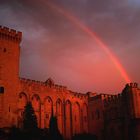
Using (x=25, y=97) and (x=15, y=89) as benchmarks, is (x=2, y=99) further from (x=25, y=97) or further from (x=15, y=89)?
(x=25, y=97)

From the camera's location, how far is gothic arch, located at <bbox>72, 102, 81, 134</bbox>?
187 ft

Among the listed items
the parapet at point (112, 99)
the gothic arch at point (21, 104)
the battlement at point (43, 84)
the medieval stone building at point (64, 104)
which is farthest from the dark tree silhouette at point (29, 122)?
the parapet at point (112, 99)

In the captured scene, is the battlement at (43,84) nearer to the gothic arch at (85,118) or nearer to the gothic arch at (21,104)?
the gothic arch at (21,104)

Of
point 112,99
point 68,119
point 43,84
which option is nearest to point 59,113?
point 68,119


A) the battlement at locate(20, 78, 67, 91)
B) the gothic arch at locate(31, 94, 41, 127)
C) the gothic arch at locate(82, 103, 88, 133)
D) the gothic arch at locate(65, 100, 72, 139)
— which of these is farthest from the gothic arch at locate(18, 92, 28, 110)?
the gothic arch at locate(82, 103, 88, 133)

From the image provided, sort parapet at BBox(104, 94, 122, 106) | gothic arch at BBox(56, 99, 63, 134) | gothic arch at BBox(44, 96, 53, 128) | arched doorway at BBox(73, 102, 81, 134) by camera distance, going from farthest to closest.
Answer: arched doorway at BBox(73, 102, 81, 134) < gothic arch at BBox(56, 99, 63, 134) < parapet at BBox(104, 94, 122, 106) < gothic arch at BBox(44, 96, 53, 128)

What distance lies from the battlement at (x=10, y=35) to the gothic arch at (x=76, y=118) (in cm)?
2031

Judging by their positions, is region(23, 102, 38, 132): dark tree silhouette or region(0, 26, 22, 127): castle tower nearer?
region(23, 102, 38, 132): dark tree silhouette

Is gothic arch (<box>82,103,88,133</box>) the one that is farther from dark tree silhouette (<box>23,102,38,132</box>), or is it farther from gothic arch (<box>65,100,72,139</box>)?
dark tree silhouette (<box>23,102,38,132</box>)

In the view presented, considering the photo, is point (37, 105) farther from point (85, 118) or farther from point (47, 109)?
point (85, 118)

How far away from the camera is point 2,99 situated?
41625 millimetres

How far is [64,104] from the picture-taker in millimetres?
55781

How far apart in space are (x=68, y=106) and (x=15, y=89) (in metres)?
16.7

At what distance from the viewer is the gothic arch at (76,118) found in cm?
5714
